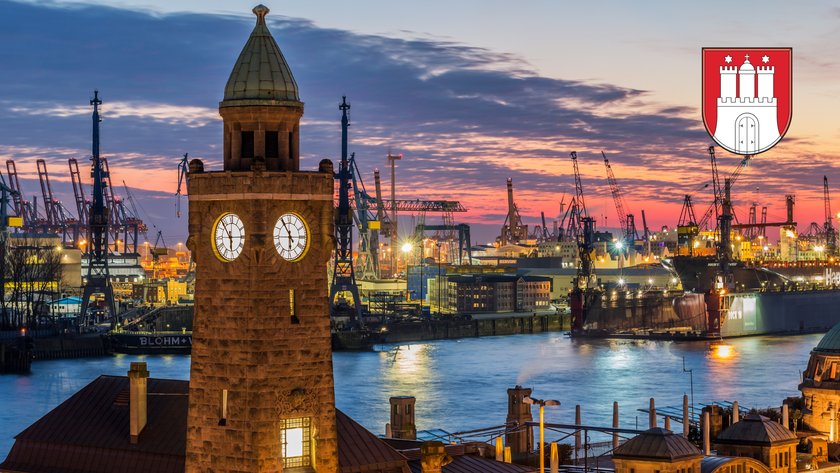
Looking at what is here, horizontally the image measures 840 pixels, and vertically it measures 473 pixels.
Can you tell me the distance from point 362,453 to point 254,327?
3846mm

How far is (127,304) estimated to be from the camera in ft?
506

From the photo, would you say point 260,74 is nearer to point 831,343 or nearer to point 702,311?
point 831,343

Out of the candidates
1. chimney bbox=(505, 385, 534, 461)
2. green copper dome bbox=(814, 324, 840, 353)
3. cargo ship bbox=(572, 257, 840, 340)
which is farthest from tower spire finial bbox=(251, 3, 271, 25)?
cargo ship bbox=(572, 257, 840, 340)

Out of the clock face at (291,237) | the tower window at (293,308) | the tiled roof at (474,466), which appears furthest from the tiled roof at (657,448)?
the clock face at (291,237)

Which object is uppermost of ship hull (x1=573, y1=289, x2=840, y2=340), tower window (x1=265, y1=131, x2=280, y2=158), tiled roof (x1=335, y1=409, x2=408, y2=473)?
tower window (x1=265, y1=131, x2=280, y2=158)

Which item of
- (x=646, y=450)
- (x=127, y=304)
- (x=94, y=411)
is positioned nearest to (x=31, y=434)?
(x=94, y=411)

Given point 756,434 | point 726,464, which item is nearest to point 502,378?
point 756,434

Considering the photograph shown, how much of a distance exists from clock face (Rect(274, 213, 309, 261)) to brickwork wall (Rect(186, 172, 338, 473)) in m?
0.08

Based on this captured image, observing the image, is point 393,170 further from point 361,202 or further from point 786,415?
point 786,415

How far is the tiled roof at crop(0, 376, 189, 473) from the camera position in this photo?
2273cm

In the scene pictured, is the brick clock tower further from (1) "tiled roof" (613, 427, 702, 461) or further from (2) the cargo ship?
(2) the cargo ship

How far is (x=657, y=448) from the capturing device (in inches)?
1062

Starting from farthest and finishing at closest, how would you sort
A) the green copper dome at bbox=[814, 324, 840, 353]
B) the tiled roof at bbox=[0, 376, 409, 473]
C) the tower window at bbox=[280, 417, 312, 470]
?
the green copper dome at bbox=[814, 324, 840, 353] < the tiled roof at bbox=[0, 376, 409, 473] < the tower window at bbox=[280, 417, 312, 470]

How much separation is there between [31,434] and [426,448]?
8327 millimetres
